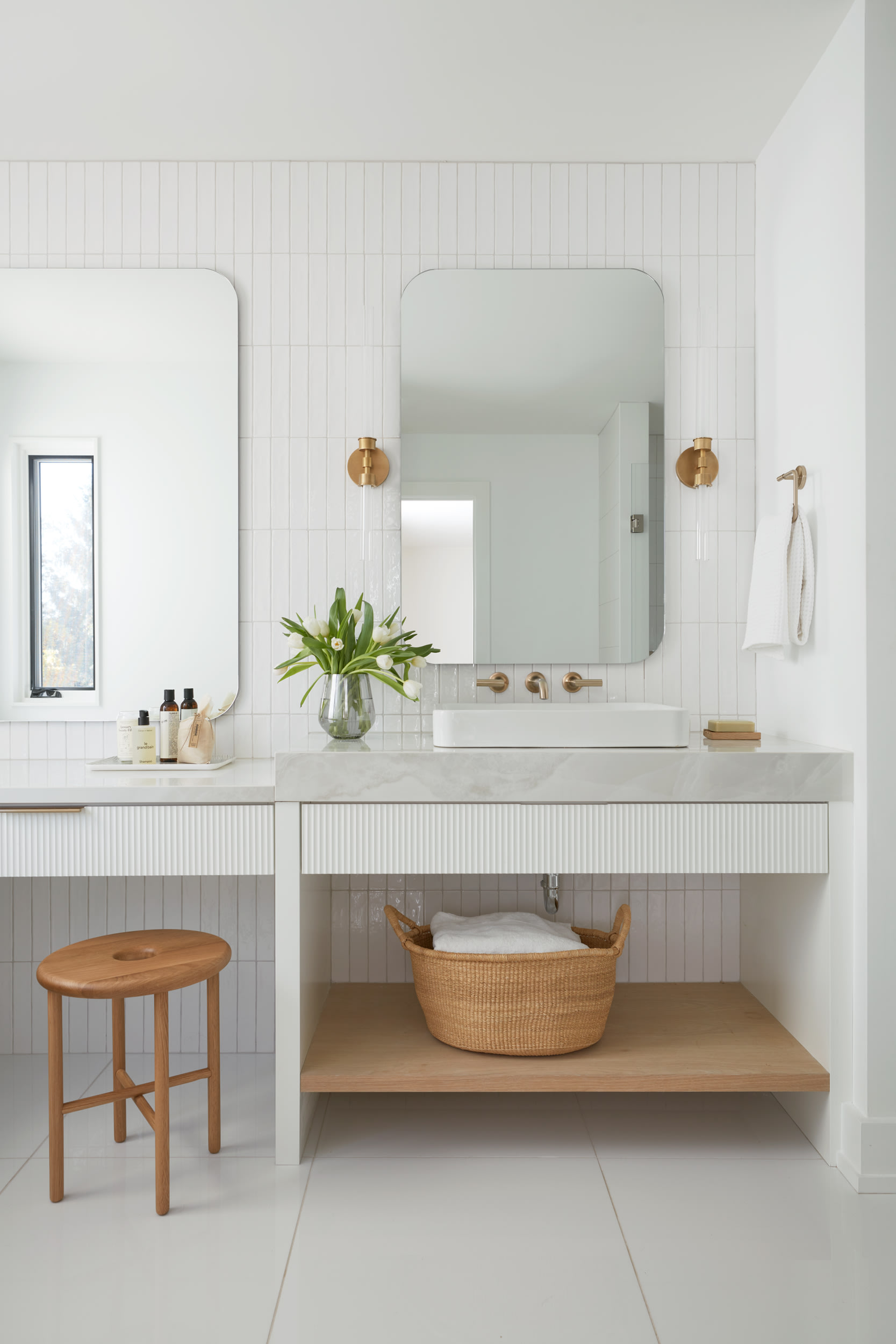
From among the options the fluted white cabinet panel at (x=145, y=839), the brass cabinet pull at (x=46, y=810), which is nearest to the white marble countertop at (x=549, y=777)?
the fluted white cabinet panel at (x=145, y=839)

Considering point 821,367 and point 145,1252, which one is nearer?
point 145,1252

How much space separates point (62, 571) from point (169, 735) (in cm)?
58

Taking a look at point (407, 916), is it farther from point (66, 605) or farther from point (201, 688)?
point (66, 605)

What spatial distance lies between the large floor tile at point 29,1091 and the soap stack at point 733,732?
1743 mm

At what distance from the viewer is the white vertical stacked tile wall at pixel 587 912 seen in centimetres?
255

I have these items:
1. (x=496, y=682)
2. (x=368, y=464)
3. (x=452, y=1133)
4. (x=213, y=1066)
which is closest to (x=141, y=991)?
(x=213, y=1066)

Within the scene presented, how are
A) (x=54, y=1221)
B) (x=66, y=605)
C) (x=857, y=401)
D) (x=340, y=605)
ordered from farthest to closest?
1. (x=66, y=605)
2. (x=340, y=605)
3. (x=857, y=401)
4. (x=54, y=1221)

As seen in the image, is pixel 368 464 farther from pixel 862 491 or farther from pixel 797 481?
pixel 862 491

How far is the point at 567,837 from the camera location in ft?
6.42

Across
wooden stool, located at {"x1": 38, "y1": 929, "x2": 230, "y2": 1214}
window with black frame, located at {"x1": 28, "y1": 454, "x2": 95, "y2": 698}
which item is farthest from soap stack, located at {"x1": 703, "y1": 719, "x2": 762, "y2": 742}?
window with black frame, located at {"x1": 28, "y1": 454, "x2": 95, "y2": 698}

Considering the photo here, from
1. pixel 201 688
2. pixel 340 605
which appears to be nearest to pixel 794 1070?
pixel 340 605

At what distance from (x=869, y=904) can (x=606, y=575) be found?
1.08m

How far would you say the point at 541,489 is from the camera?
2498mm

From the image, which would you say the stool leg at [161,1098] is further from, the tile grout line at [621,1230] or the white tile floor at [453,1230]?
the tile grout line at [621,1230]
